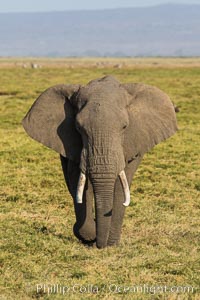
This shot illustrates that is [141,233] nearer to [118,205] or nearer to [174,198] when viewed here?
[118,205]

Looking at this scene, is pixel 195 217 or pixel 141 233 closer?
pixel 141 233

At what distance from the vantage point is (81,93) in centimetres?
834

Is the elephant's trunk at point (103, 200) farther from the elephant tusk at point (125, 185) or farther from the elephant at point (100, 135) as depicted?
the elephant tusk at point (125, 185)

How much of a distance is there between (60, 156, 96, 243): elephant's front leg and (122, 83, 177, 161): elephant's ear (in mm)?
675

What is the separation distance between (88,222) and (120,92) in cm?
173

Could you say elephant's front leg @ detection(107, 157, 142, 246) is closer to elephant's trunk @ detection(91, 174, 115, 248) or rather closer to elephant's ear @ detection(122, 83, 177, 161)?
elephant's ear @ detection(122, 83, 177, 161)

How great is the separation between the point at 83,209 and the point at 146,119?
1.42 m

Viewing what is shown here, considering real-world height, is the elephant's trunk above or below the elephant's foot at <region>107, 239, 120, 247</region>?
above

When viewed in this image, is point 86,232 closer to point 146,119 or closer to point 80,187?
point 80,187

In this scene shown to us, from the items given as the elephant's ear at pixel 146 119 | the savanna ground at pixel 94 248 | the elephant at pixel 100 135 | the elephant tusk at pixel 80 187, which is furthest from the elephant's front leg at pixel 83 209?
the elephant's ear at pixel 146 119

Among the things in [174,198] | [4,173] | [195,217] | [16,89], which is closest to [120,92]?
[195,217]

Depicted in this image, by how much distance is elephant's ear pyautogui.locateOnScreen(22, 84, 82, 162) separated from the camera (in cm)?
845

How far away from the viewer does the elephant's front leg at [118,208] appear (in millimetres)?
8734

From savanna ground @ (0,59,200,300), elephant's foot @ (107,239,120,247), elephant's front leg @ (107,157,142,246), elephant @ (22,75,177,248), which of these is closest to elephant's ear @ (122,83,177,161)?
elephant @ (22,75,177,248)
